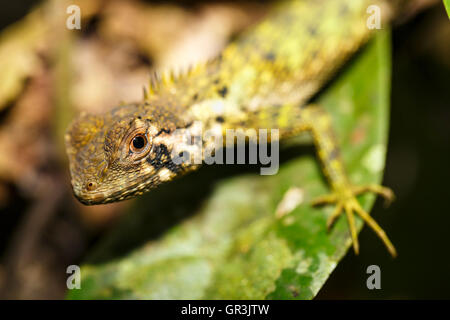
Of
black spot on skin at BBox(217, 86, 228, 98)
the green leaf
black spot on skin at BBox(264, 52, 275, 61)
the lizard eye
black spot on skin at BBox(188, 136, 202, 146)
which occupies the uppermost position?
black spot on skin at BBox(264, 52, 275, 61)

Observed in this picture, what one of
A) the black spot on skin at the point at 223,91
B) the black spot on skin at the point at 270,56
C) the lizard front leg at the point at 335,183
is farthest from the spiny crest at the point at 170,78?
the lizard front leg at the point at 335,183

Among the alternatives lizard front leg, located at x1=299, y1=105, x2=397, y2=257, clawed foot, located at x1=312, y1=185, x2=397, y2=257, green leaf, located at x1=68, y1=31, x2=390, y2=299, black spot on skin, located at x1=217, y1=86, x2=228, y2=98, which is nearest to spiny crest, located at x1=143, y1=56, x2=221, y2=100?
black spot on skin, located at x1=217, y1=86, x2=228, y2=98

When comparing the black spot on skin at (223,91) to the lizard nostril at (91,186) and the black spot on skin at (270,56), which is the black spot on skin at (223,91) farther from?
the lizard nostril at (91,186)

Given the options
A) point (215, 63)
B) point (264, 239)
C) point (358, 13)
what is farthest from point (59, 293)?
point (358, 13)

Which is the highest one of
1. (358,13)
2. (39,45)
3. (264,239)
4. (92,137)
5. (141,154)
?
(39,45)

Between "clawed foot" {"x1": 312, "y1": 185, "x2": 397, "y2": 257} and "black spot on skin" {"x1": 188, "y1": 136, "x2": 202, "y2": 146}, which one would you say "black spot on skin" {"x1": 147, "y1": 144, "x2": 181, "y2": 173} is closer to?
"black spot on skin" {"x1": 188, "y1": 136, "x2": 202, "y2": 146}

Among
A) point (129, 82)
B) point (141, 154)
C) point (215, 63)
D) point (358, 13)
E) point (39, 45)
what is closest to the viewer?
point (141, 154)

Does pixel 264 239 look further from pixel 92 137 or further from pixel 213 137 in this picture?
pixel 92 137
